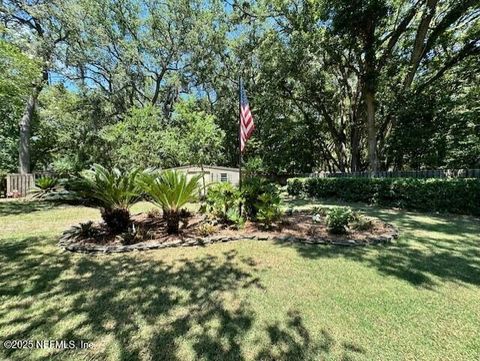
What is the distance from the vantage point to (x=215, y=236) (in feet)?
15.9

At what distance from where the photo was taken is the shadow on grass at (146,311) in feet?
6.57

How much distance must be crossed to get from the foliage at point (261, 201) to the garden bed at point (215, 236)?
8.6 inches

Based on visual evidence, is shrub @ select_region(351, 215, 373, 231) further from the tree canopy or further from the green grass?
the tree canopy

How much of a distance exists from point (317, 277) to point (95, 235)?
4102 mm

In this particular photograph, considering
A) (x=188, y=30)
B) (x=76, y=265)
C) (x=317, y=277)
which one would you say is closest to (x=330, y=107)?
(x=188, y=30)

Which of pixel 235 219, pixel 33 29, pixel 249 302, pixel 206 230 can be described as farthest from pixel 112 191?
pixel 33 29

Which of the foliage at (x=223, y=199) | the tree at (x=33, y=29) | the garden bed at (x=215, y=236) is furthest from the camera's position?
the tree at (x=33, y=29)

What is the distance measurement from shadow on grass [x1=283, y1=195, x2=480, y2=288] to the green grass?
0.02 m

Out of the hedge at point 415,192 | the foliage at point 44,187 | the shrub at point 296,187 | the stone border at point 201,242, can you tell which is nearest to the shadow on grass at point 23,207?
the foliage at point 44,187

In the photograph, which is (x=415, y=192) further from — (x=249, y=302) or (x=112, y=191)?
(x=112, y=191)

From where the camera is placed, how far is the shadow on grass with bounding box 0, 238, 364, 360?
2.00m

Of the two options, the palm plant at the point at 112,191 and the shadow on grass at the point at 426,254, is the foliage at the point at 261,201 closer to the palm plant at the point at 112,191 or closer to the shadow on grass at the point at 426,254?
the shadow on grass at the point at 426,254

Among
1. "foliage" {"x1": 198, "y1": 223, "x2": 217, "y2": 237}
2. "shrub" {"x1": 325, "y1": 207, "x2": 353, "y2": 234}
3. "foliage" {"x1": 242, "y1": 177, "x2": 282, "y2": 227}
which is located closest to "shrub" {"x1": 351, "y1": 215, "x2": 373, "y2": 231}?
"shrub" {"x1": 325, "y1": 207, "x2": 353, "y2": 234}

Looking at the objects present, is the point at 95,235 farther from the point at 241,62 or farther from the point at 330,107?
the point at 241,62
